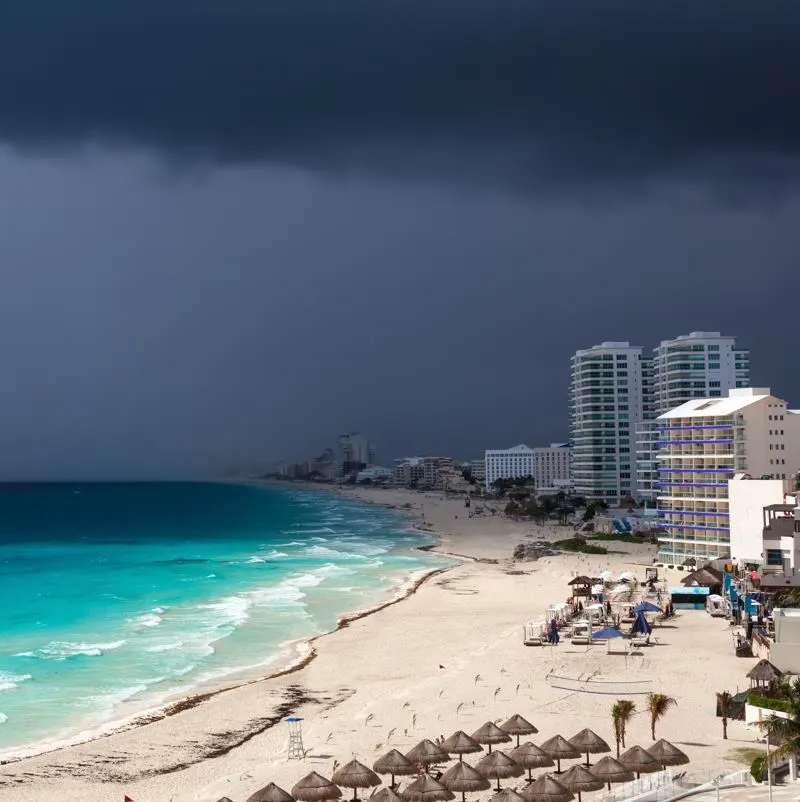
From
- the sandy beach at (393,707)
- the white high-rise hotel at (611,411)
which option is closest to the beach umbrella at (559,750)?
the sandy beach at (393,707)

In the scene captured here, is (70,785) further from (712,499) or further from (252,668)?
(712,499)

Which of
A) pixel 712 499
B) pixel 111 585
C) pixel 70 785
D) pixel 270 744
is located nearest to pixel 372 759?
pixel 270 744

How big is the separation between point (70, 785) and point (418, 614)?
3452 centimetres

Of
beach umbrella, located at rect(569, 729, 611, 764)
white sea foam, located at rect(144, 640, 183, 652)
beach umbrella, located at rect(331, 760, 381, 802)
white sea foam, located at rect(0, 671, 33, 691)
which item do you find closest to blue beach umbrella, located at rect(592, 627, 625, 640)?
beach umbrella, located at rect(569, 729, 611, 764)

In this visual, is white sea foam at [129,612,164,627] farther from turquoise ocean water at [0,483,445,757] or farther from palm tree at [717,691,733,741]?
palm tree at [717,691,733,741]

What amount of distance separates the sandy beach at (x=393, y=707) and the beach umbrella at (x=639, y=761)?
1303mm

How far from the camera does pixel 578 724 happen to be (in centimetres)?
3114

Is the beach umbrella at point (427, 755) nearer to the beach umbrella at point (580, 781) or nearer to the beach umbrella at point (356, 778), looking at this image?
the beach umbrella at point (356, 778)

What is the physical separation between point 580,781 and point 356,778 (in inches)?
223

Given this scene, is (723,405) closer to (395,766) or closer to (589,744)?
(589,744)

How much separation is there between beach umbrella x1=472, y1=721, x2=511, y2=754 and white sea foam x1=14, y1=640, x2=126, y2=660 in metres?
29.0

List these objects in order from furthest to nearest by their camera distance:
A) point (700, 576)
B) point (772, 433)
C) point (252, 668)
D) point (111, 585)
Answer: point (111, 585) → point (772, 433) → point (700, 576) → point (252, 668)

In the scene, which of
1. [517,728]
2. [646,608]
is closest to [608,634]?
[646,608]

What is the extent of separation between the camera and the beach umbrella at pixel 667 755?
2427cm
